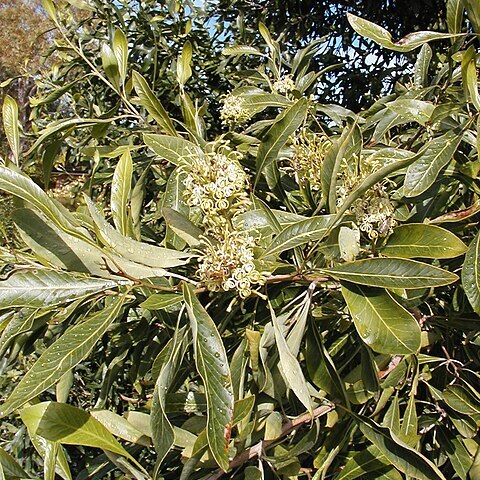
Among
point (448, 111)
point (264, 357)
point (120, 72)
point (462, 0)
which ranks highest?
point (120, 72)

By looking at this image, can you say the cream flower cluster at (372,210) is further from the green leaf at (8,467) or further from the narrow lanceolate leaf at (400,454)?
the green leaf at (8,467)

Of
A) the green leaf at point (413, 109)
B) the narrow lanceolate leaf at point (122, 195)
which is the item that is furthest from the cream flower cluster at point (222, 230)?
the green leaf at point (413, 109)

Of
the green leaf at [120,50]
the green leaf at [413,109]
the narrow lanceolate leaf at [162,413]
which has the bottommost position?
the narrow lanceolate leaf at [162,413]

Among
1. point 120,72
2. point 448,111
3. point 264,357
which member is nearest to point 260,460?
point 264,357

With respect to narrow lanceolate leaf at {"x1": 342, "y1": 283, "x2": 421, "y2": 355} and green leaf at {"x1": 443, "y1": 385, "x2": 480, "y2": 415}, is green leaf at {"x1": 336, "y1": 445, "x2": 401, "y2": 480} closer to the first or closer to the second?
green leaf at {"x1": 443, "y1": 385, "x2": 480, "y2": 415}

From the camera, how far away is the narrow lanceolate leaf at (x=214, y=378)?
585 mm

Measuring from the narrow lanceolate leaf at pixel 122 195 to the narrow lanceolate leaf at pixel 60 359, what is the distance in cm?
15

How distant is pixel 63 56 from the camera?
7.07ft

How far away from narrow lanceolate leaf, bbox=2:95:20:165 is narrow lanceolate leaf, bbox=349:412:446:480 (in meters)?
0.68

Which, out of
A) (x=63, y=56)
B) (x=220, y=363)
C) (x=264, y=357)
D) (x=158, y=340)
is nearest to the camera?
(x=220, y=363)

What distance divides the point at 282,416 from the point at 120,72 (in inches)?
28.4

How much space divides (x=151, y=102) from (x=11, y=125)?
23 cm

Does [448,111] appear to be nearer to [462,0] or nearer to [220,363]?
[462,0]

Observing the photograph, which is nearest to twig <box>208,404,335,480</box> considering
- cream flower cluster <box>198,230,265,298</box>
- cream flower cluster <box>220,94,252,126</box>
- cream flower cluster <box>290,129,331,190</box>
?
cream flower cluster <box>198,230,265,298</box>
